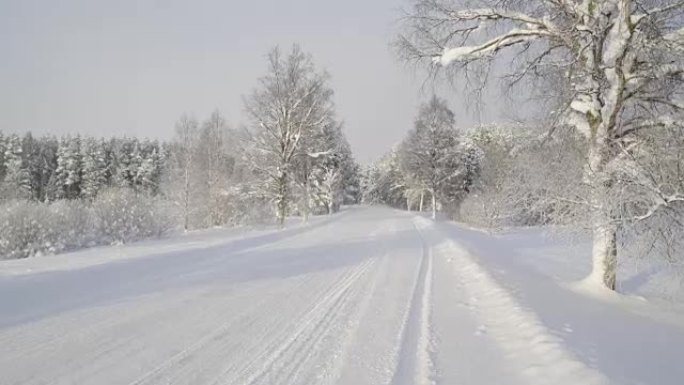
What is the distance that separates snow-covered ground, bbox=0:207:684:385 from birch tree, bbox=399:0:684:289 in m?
2.08

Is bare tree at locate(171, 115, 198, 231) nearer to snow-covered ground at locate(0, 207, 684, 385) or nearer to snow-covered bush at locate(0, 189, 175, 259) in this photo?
snow-covered bush at locate(0, 189, 175, 259)

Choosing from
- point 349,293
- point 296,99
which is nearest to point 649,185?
point 349,293

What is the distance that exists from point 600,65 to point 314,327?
7220 millimetres

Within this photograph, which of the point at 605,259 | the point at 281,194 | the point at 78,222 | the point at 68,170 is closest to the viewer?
the point at 605,259

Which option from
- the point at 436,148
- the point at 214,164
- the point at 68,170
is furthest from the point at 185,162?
the point at 68,170

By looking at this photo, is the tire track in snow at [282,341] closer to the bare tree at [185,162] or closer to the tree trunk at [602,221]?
the tree trunk at [602,221]

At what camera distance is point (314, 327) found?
6742mm

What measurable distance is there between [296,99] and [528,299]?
23.6 meters

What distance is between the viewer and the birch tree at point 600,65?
8844mm

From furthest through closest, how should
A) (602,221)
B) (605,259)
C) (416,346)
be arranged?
(605,259) < (602,221) < (416,346)

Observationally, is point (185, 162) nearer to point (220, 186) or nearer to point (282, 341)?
point (220, 186)

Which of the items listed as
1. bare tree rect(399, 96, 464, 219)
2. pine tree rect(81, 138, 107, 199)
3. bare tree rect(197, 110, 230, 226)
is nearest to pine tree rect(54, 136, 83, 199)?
pine tree rect(81, 138, 107, 199)

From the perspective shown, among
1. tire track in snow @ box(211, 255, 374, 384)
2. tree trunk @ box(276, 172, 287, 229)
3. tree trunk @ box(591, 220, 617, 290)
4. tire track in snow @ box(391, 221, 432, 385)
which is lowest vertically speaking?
tire track in snow @ box(391, 221, 432, 385)

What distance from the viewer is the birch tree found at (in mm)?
8844
